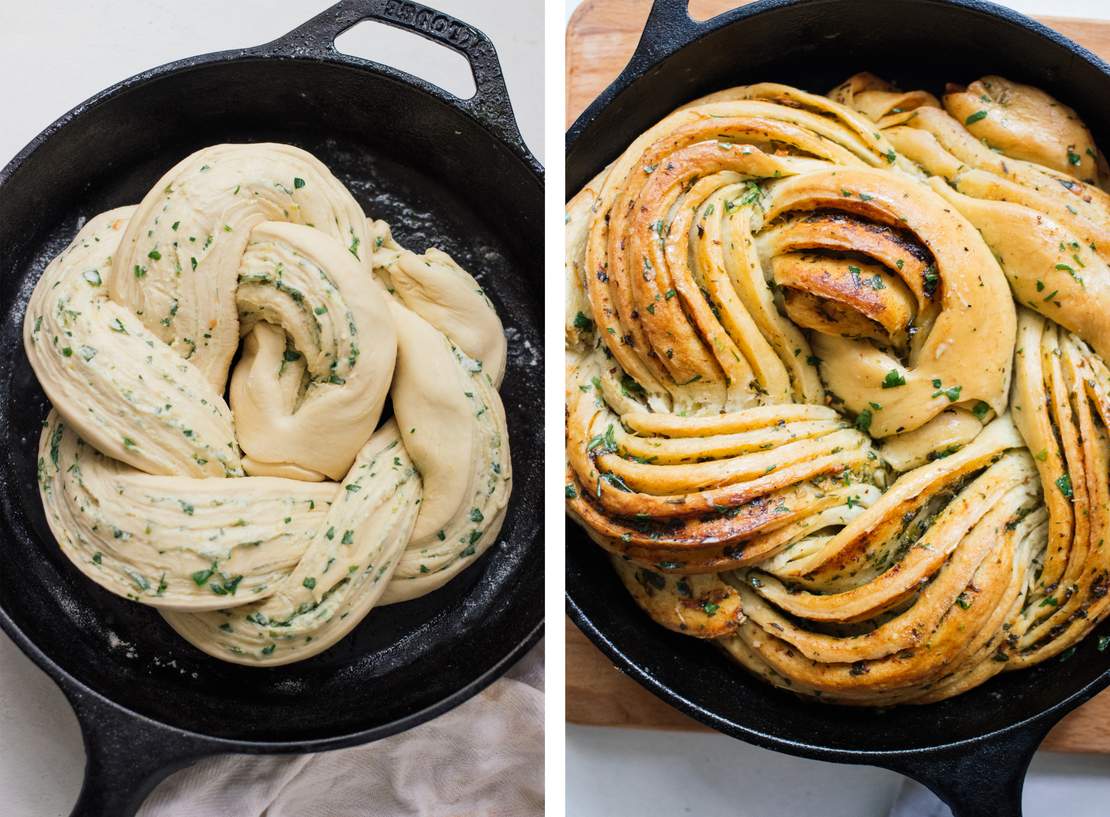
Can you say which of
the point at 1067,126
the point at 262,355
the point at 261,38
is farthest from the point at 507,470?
the point at 1067,126

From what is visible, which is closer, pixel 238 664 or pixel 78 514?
pixel 78 514

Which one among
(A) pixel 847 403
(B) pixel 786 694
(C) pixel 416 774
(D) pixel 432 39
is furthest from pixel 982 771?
(D) pixel 432 39

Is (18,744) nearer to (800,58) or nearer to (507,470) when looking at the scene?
(507,470)

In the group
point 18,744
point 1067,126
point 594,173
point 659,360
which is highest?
point 1067,126

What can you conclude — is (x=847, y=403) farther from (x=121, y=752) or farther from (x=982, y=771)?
(x=121, y=752)

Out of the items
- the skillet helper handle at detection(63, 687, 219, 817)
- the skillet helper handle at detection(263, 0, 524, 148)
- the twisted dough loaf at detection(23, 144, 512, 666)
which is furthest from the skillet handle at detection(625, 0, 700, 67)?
the skillet helper handle at detection(63, 687, 219, 817)

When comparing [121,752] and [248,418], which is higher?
[248,418]
